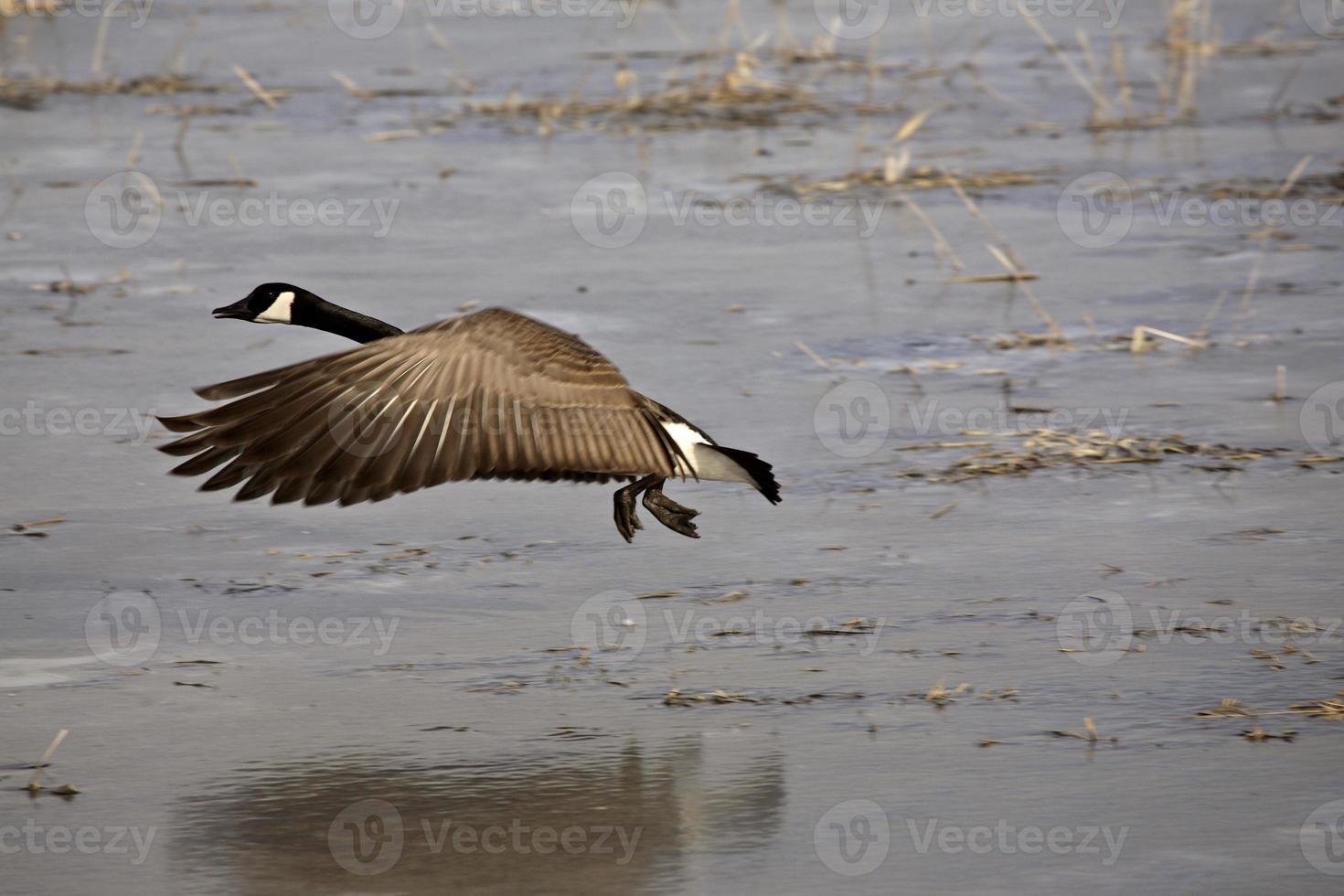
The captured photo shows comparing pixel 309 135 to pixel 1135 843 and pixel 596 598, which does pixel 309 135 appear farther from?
pixel 1135 843

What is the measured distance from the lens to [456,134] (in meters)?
12.7

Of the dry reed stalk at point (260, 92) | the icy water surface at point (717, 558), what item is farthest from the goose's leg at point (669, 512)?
the dry reed stalk at point (260, 92)

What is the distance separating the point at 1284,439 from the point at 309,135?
7.29 meters
